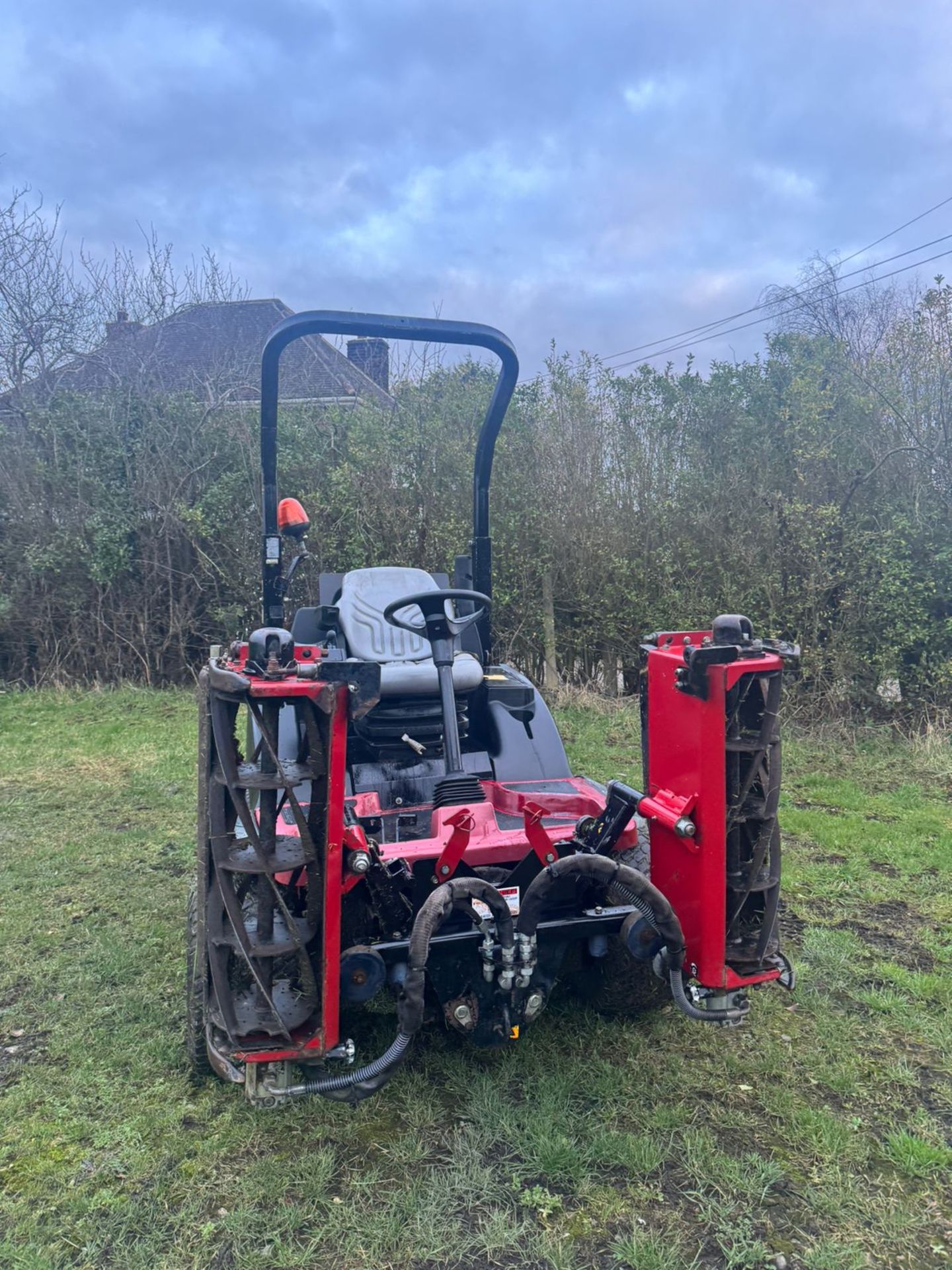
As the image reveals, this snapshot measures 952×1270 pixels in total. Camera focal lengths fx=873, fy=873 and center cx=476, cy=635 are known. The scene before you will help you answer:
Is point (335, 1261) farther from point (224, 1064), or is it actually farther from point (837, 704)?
point (837, 704)

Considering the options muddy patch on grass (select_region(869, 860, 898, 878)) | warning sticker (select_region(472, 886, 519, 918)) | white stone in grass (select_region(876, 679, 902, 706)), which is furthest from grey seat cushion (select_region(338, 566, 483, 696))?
white stone in grass (select_region(876, 679, 902, 706))

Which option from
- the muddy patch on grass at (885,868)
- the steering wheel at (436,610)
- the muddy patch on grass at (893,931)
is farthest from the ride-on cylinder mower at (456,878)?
the muddy patch on grass at (885,868)

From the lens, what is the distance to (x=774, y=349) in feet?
28.4

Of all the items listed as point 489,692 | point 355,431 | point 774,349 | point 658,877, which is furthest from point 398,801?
point 774,349

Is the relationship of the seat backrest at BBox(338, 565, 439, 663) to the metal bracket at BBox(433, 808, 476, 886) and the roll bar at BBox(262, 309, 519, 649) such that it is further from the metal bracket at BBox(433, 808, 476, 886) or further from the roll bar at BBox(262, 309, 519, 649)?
the metal bracket at BBox(433, 808, 476, 886)

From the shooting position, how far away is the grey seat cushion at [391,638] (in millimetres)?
3713

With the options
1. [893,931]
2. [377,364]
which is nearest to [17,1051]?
[893,931]

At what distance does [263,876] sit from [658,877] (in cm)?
121


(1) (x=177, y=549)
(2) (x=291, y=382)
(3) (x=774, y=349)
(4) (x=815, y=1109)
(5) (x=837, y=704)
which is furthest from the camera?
(2) (x=291, y=382)

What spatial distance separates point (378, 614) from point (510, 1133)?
227cm

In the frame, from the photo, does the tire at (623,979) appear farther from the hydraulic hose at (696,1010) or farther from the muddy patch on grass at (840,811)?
the muddy patch on grass at (840,811)

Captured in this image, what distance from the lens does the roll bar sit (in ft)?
10.5

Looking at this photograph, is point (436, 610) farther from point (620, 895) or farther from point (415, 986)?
point (415, 986)

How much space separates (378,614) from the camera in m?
4.07
